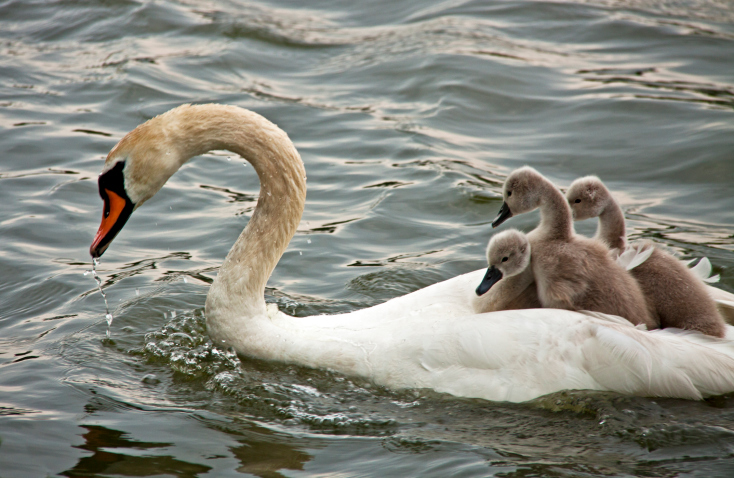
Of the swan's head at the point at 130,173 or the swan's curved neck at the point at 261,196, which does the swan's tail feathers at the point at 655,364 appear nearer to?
the swan's curved neck at the point at 261,196

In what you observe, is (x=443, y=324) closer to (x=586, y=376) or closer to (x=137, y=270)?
(x=586, y=376)

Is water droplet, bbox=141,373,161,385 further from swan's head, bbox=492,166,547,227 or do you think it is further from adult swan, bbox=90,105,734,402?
swan's head, bbox=492,166,547,227

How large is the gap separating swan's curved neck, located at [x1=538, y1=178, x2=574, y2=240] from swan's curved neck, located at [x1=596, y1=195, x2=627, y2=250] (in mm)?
437

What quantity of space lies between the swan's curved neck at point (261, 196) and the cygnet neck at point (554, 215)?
159 cm

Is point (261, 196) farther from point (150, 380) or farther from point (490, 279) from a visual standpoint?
point (490, 279)

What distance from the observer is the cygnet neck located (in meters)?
4.75

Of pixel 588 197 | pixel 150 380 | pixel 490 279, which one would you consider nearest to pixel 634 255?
pixel 588 197

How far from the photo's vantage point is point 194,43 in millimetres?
12734

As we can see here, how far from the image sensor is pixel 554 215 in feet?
15.7

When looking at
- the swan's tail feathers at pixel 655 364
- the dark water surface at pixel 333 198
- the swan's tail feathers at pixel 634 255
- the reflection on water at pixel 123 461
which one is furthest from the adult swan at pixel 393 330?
the reflection on water at pixel 123 461

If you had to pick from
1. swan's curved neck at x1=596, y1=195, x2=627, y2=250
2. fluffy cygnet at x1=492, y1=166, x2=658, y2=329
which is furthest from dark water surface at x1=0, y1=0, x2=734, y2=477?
swan's curved neck at x1=596, y1=195, x2=627, y2=250


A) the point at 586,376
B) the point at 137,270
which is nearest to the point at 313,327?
the point at 586,376

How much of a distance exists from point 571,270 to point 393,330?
1.06 meters

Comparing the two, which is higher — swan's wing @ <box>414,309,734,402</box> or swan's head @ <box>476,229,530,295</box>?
swan's head @ <box>476,229,530,295</box>
